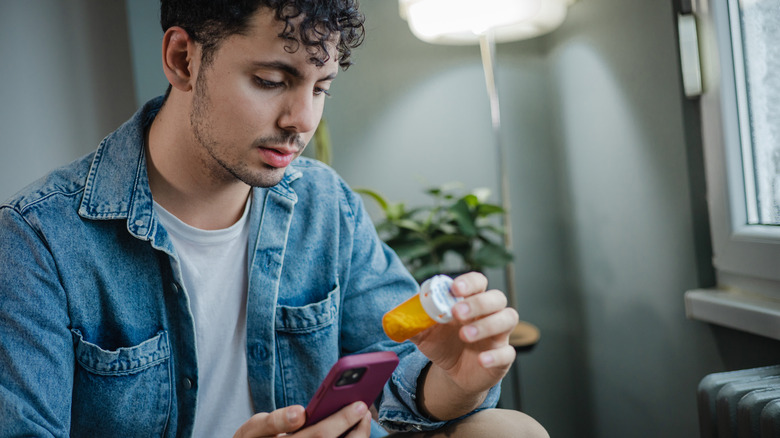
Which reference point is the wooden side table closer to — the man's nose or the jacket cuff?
the jacket cuff

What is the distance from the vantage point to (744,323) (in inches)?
45.5

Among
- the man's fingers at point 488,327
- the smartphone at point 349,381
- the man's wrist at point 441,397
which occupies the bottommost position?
the man's wrist at point 441,397

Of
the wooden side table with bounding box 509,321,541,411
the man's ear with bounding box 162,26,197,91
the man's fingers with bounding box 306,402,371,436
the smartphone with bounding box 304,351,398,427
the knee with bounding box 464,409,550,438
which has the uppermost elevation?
the man's ear with bounding box 162,26,197,91

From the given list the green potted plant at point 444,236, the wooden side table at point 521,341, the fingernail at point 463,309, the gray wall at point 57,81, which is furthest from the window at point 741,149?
the gray wall at point 57,81

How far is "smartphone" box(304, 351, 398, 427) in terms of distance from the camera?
0.67 metres

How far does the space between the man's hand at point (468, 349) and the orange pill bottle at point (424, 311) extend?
0.01m

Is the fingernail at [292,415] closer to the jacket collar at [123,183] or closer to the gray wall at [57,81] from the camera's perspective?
the jacket collar at [123,183]

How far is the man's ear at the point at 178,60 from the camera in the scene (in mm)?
935

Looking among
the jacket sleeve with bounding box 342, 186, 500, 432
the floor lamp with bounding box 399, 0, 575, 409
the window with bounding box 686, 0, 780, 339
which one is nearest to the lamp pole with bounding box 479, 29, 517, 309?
the floor lamp with bounding box 399, 0, 575, 409

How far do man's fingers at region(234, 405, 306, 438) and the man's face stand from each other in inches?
14.6

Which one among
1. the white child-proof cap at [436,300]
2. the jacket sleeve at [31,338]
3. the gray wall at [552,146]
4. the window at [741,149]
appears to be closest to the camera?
the white child-proof cap at [436,300]

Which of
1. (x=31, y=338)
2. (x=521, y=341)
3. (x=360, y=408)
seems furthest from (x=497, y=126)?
(x=31, y=338)

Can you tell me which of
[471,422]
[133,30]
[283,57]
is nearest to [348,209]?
[283,57]

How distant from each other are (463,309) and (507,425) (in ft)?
0.77
